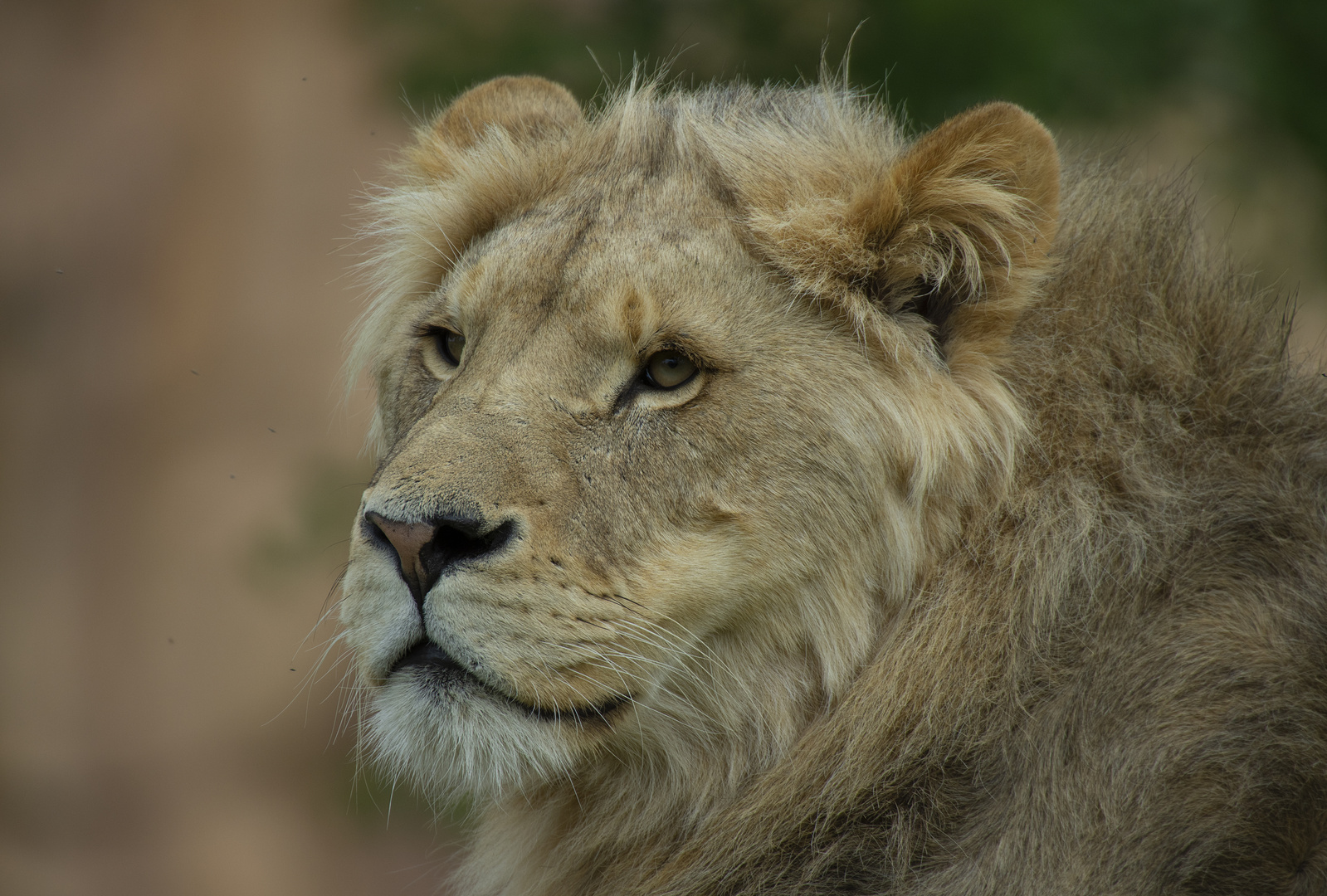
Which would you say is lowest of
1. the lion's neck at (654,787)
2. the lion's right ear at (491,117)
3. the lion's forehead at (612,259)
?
the lion's neck at (654,787)

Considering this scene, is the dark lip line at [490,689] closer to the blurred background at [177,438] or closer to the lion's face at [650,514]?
the lion's face at [650,514]

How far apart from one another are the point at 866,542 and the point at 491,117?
185cm

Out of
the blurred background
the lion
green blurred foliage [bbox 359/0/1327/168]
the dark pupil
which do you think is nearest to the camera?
the lion

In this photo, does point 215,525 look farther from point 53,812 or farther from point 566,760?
point 566,760

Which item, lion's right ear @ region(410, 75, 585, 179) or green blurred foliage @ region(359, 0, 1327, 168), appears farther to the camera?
green blurred foliage @ region(359, 0, 1327, 168)

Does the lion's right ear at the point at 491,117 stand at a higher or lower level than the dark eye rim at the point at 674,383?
higher

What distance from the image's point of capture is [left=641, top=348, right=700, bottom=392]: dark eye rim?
2.72 metres

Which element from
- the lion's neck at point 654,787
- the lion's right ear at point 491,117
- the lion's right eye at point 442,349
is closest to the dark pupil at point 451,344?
the lion's right eye at point 442,349

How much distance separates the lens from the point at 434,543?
243 cm

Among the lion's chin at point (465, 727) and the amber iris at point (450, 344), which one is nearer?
the lion's chin at point (465, 727)

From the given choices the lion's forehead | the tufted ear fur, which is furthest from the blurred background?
the tufted ear fur

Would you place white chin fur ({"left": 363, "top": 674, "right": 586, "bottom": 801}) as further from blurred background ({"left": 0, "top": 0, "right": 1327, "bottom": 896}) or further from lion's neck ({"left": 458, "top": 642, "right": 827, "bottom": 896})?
blurred background ({"left": 0, "top": 0, "right": 1327, "bottom": 896})

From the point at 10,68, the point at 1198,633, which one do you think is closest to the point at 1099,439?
the point at 1198,633

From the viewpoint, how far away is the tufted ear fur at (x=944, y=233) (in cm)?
262
